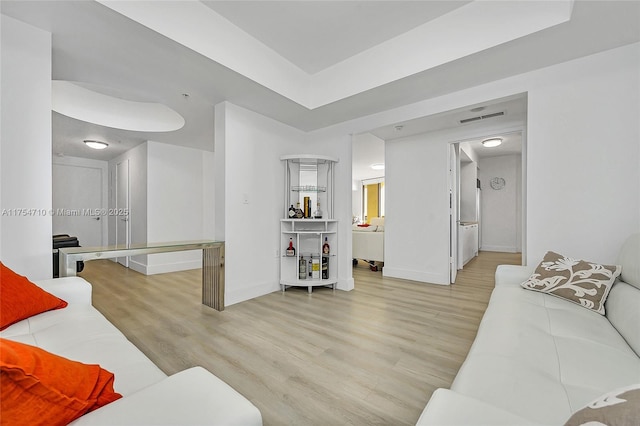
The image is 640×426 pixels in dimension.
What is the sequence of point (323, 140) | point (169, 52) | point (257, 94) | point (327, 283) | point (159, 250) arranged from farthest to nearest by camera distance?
point (323, 140)
point (327, 283)
point (257, 94)
point (159, 250)
point (169, 52)

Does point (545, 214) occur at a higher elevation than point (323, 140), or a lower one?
lower

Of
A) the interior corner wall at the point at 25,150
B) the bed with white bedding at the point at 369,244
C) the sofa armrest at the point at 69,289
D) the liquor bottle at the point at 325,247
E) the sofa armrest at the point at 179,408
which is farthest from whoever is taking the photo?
the bed with white bedding at the point at 369,244

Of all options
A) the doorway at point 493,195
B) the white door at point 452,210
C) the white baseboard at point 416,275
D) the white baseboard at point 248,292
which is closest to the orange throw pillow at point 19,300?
the white baseboard at point 248,292

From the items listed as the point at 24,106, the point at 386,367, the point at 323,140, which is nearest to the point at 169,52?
the point at 24,106

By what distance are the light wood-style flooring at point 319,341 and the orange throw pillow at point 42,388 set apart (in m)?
1.00

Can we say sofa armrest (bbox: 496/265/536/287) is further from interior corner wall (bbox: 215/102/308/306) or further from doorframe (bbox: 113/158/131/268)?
doorframe (bbox: 113/158/131/268)

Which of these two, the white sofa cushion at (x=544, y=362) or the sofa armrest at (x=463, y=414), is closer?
the sofa armrest at (x=463, y=414)

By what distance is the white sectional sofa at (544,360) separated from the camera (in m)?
0.68

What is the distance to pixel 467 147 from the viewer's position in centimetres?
620

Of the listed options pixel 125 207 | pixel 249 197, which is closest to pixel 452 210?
pixel 249 197

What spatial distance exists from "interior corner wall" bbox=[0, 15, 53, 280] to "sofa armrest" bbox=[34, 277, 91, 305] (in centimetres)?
37

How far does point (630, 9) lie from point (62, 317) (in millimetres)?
3918

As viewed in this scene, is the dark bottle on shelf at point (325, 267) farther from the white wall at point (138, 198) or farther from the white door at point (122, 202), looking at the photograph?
the white door at point (122, 202)

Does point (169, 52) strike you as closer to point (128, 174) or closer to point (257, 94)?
point (257, 94)
